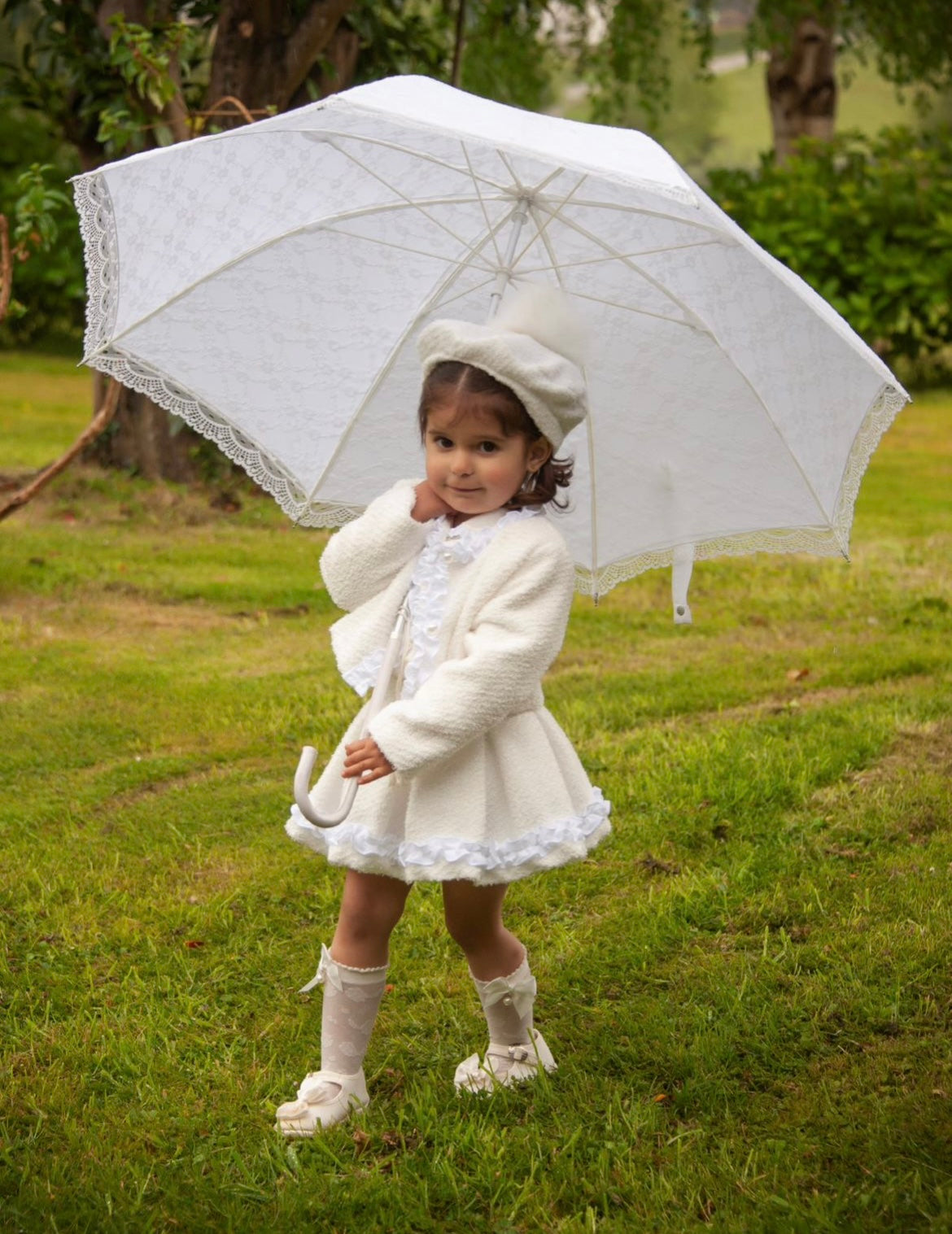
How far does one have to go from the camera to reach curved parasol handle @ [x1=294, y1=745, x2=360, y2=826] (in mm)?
2541

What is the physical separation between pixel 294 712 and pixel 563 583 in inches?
106

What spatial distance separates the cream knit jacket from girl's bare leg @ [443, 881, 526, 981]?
314 millimetres

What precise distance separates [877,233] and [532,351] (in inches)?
500

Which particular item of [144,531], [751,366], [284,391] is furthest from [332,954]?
[144,531]

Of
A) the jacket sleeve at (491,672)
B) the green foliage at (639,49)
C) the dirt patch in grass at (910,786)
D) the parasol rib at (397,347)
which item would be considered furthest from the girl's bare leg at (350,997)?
the green foliage at (639,49)

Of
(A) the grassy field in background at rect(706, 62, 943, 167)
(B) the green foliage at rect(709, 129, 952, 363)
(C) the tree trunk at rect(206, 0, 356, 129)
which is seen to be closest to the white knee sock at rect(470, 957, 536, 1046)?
(C) the tree trunk at rect(206, 0, 356, 129)

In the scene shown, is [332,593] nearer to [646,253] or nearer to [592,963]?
[646,253]

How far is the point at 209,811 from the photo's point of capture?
4.42 m

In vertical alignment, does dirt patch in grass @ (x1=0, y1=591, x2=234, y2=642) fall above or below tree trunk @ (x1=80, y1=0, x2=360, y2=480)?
below

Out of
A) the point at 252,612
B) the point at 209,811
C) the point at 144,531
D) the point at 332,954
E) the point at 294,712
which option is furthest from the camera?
the point at 144,531

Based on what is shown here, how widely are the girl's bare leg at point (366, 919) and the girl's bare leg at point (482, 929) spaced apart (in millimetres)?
110

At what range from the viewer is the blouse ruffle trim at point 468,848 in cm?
264

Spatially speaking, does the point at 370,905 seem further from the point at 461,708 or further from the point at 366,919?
the point at 461,708

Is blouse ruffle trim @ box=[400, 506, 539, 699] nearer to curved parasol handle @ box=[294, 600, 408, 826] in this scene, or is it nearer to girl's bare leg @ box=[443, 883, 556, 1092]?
curved parasol handle @ box=[294, 600, 408, 826]
